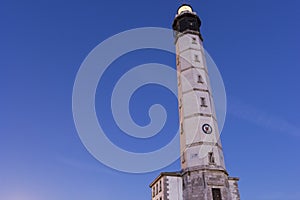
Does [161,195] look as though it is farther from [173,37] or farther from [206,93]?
[173,37]

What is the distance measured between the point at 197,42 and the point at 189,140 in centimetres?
1416

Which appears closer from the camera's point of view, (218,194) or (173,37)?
(218,194)

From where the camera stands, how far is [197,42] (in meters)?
39.2

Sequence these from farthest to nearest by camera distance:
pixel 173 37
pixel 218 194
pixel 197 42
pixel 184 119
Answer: pixel 173 37, pixel 197 42, pixel 184 119, pixel 218 194

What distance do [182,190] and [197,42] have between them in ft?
63.6

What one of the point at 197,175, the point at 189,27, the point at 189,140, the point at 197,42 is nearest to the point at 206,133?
the point at 189,140

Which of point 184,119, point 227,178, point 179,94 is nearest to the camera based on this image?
point 227,178

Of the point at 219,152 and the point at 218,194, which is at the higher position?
the point at 219,152

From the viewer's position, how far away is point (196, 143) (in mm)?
31500

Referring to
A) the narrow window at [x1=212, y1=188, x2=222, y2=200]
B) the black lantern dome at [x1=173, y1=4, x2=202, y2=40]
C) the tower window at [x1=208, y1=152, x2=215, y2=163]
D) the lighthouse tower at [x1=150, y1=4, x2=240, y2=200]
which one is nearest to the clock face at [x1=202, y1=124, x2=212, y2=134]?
the lighthouse tower at [x1=150, y1=4, x2=240, y2=200]

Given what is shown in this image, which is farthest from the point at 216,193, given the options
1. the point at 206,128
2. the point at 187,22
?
the point at 187,22

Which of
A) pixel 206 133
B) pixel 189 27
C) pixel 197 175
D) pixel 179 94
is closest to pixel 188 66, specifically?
pixel 179 94

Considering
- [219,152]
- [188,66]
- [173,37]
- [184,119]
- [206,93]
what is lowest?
[219,152]

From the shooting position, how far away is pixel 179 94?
3669 cm
